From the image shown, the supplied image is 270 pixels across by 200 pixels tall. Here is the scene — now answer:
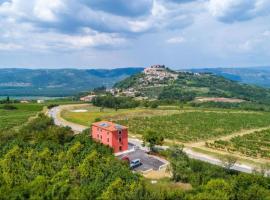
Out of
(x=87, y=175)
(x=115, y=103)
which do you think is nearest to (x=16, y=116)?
(x=115, y=103)

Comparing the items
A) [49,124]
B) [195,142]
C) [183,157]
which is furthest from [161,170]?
[49,124]

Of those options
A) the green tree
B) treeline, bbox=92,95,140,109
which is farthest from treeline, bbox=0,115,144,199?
treeline, bbox=92,95,140,109

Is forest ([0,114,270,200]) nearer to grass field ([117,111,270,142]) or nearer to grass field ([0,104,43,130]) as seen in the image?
grass field ([117,111,270,142])

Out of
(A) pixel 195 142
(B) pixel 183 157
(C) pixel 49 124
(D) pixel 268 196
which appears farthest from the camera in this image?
(C) pixel 49 124

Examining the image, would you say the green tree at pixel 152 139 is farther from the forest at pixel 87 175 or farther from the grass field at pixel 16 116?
the grass field at pixel 16 116

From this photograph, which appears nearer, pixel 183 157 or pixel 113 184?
pixel 113 184

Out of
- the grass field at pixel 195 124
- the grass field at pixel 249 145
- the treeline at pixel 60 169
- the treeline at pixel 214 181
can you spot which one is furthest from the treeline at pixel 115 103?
the treeline at pixel 214 181

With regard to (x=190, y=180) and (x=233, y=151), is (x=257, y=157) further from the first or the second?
(x=190, y=180)
